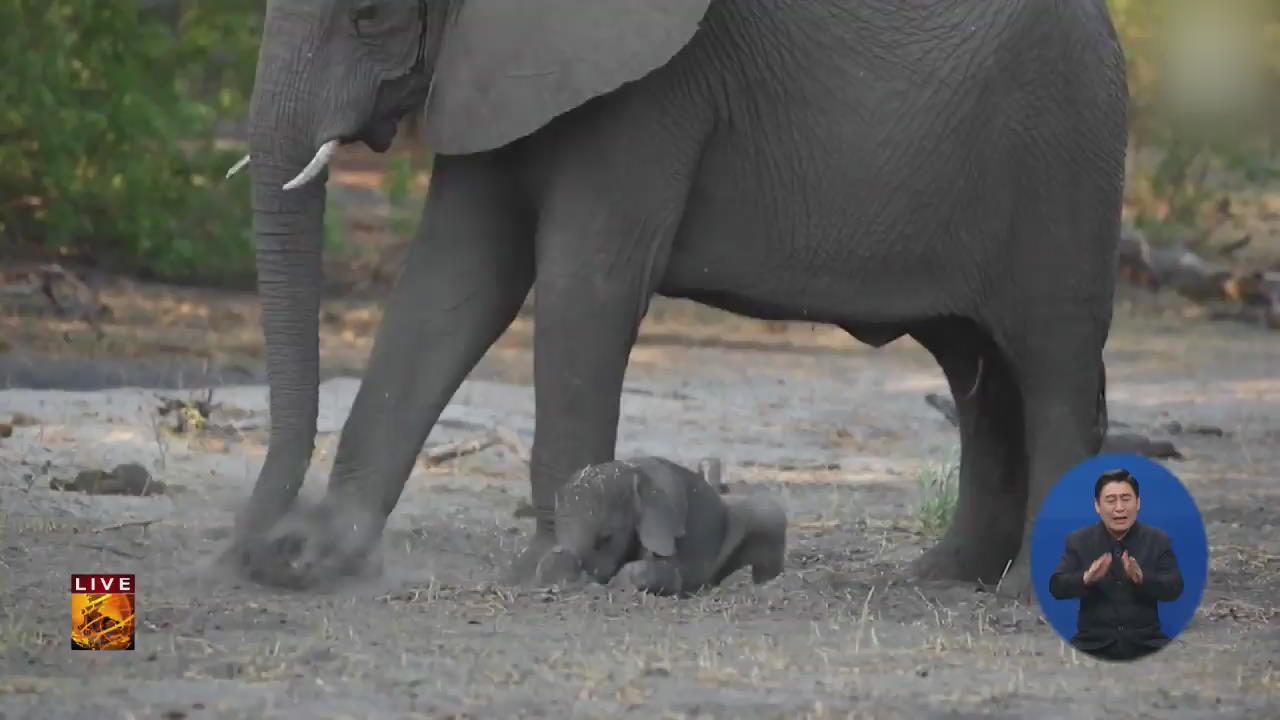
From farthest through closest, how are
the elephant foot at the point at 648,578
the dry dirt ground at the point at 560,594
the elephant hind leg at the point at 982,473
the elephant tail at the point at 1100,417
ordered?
the elephant hind leg at the point at 982,473 → the elephant tail at the point at 1100,417 → the elephant foot at the point at 648,578 → the dry dirt ground at the point at 560,594

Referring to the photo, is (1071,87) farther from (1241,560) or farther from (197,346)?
(197,346)

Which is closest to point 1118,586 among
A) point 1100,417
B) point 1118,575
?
point 1118,575

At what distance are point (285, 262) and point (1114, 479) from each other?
2.89 meters

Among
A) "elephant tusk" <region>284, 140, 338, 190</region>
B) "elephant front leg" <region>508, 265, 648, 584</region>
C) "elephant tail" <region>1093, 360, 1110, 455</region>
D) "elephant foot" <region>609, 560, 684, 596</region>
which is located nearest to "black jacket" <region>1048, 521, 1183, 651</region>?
"elephant foot" <region>609, 560, 684, 596</region>

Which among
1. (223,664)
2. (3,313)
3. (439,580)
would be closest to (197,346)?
(3,313)

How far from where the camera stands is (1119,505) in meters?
6.46

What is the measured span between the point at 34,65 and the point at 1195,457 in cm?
712

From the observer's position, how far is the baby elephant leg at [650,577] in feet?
25.6

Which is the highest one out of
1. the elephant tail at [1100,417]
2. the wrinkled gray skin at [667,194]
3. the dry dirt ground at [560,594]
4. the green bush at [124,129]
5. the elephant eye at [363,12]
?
the green bush at [124,129]

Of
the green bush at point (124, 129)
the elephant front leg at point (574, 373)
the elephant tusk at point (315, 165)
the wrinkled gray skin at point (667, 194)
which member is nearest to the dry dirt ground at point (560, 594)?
the elephant front leg at point (574, 373)

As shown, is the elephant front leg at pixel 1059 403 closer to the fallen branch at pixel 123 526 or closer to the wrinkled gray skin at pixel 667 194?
the wrinkled gray skin at pixel 667 194

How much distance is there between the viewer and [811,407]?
14.6 m

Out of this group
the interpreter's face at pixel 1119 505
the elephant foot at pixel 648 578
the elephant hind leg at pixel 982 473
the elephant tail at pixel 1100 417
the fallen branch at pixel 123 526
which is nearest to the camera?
the interpreter's face at pixel 1119 505
